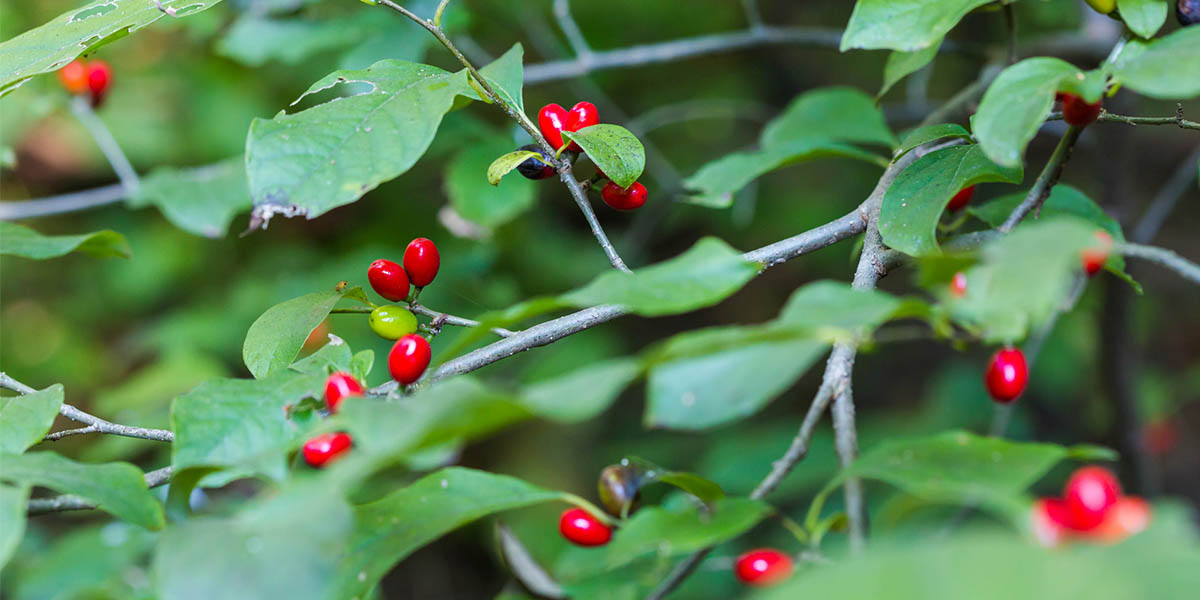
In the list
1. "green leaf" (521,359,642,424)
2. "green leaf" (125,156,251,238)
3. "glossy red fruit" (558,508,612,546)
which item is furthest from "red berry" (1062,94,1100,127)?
"green leaf" (125,156,251,238)

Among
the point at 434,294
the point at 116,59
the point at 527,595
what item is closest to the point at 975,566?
the point at 527,595

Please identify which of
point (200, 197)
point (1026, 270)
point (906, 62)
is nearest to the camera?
point (1026, 270)

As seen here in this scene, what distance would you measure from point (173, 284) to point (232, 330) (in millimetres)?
709

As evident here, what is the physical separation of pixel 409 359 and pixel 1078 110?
2.71 ft

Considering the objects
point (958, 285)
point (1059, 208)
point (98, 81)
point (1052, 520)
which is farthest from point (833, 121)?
point (98, 81)

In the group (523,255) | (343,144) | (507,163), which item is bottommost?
(523,255)

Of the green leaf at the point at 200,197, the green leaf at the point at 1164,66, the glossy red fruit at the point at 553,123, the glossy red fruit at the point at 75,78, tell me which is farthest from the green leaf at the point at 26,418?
the glossy red fruit at the point at 75,78

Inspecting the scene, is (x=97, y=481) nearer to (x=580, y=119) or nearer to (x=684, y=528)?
(x=684, y=528)

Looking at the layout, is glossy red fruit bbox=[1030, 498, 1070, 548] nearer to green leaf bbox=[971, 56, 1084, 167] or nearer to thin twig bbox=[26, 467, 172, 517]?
green leaf bbox=[971, 56, 1084, 167]

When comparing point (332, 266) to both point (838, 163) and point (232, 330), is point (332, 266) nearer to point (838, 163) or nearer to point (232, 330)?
point (232, 330)

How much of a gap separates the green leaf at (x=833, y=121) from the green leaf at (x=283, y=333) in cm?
120

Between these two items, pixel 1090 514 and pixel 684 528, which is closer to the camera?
pixel 1090 514

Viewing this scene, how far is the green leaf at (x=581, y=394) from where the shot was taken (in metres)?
0.67

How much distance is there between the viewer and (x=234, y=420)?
0.98 m
